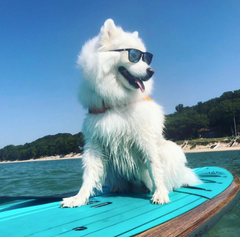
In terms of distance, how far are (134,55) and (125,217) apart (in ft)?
5.72

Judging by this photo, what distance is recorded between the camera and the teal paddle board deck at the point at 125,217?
1.63 meters

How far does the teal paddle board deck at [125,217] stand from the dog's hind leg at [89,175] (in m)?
0.11

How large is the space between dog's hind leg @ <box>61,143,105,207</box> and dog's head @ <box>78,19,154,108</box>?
588 mm

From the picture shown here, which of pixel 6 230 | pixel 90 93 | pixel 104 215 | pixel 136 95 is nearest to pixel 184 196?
pixel 104 215

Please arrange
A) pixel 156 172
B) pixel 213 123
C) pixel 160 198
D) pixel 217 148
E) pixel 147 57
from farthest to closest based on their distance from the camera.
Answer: pixel 213 123
pixel 217 148
pixel 147 57
pixel 156 172
pixel 160 198

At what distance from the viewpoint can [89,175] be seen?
7.98ft

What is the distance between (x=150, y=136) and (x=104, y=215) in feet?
3.24

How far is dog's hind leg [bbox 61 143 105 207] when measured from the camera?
2.39 meters

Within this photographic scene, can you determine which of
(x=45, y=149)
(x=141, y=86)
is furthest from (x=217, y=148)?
(x=45, y=149)

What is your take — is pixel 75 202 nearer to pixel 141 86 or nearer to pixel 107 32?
pixel 141 86

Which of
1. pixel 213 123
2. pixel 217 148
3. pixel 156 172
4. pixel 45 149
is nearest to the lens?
pixel 156 172

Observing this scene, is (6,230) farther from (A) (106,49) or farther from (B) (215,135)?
(B) (215,135)

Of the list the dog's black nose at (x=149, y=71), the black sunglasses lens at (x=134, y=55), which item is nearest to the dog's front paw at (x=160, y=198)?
the dog's black nose at (x=149, y=71)

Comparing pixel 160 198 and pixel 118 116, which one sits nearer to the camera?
pixel 160 198
